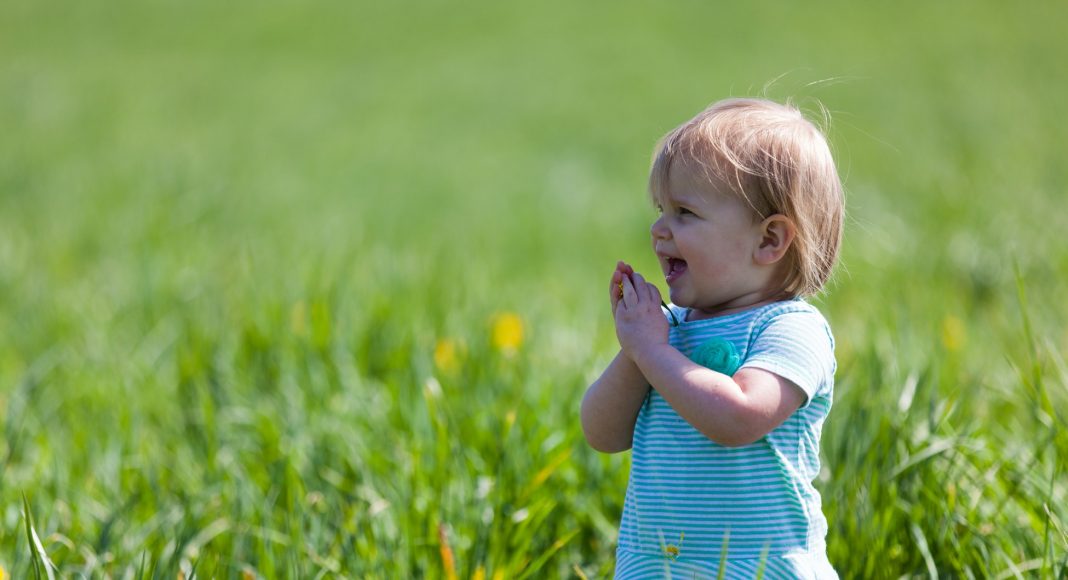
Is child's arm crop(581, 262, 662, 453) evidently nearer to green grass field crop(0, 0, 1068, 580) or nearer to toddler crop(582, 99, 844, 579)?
toddler crop(582, 99, 844, 579)

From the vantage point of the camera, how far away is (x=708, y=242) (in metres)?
1.49

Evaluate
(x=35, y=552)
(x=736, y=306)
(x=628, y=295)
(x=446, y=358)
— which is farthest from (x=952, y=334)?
(x=35, y=552)

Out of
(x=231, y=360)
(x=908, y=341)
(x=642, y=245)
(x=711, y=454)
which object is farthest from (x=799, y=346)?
(x=642, y=245)

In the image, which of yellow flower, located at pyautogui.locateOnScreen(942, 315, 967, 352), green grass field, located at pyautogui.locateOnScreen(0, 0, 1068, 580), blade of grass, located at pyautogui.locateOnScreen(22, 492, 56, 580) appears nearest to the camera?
blade of grass, located at pyautogui.locateOnScreen(22, 492, 56, 580)

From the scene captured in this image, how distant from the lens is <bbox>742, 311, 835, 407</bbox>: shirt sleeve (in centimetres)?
141

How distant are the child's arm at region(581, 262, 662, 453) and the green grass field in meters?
0.35

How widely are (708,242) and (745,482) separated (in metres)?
0.34

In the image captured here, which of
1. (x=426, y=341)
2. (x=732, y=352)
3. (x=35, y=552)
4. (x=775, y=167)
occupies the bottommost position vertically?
(x=426, y=341)

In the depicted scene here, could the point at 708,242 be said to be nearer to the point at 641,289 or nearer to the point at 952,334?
the point at 641,289

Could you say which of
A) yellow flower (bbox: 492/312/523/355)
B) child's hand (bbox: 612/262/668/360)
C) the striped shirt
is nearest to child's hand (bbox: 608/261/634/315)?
child's hand (bbox: 612/262/668/360)

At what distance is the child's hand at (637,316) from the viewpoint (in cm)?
147

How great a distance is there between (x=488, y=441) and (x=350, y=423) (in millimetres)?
404

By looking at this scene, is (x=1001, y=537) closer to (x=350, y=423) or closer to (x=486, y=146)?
(x=350, y=423)

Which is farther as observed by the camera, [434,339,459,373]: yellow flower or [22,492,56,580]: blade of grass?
[434,339,459,373]: yellow flower
